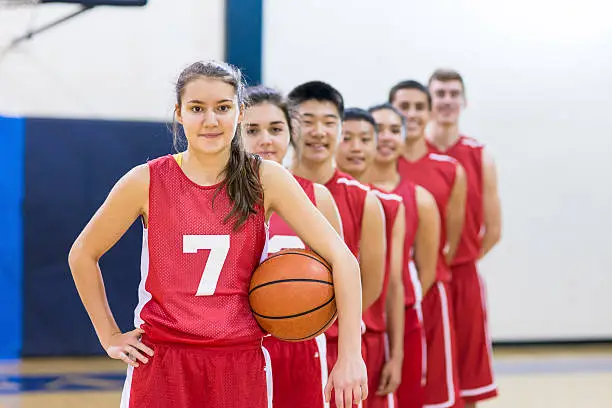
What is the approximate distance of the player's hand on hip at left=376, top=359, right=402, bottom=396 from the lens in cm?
437

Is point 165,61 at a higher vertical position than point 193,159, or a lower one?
higher

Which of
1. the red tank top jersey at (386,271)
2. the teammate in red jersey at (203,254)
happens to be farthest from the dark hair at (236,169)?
the red tank top jersey at (386,271)

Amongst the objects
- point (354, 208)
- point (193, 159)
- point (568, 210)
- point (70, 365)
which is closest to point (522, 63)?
point (568, 210)

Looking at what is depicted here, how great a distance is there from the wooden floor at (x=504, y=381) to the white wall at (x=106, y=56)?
2137 mm

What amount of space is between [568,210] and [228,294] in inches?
286

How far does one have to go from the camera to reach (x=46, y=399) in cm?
672

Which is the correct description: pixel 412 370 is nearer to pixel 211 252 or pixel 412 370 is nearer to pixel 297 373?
pixel 297 373

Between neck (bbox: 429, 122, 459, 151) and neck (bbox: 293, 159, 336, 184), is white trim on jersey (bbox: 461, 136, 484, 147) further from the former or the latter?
neck (bbox: 293, 159, 336, 184)

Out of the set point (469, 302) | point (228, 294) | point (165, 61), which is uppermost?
point (165, 61)

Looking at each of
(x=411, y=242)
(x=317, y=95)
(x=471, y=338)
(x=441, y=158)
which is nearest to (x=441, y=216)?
(x=441, y=158)

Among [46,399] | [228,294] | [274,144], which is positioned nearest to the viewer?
[228,294]

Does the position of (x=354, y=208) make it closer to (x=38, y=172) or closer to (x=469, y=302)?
(x=469, y=302)

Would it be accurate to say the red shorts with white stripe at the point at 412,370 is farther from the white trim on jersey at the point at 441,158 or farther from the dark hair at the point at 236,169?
the dark hair at the point at 236,169

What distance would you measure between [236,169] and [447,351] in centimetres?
286
